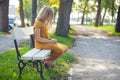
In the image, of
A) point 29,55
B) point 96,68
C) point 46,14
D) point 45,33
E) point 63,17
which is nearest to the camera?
point 29,55

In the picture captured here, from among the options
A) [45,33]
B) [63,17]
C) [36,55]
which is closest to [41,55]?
[36,55]

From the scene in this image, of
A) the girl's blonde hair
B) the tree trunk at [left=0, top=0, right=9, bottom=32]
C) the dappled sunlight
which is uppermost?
the girl's blonde hair

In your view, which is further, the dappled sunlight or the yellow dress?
the dappled sunlight

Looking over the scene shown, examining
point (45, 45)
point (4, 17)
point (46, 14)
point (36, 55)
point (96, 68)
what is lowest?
point (96, 68)

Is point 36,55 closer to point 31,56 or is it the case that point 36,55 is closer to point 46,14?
point 31,56

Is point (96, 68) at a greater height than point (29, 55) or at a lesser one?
lesser

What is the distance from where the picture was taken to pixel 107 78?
32.9 feet

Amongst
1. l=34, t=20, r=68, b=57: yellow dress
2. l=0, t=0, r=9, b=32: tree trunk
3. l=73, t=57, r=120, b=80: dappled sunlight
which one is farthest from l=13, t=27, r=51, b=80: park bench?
l=0, t=0, r=9, b=32: tree trunk

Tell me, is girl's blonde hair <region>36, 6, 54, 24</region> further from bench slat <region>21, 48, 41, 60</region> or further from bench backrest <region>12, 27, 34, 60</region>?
bench slat <region>21, 48, 41, 60</region>

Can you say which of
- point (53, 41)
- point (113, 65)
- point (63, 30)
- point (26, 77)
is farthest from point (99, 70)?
point (63, 30)

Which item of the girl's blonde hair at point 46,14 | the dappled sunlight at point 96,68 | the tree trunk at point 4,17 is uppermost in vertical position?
the girl's blonde hair at point 46,14

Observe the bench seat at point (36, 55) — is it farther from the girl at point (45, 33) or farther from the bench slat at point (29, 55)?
the girl at point (45, 33)

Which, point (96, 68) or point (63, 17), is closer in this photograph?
point (96, 68)

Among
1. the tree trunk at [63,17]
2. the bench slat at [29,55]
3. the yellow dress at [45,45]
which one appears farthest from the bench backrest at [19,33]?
the tree trunk at [63,17]
